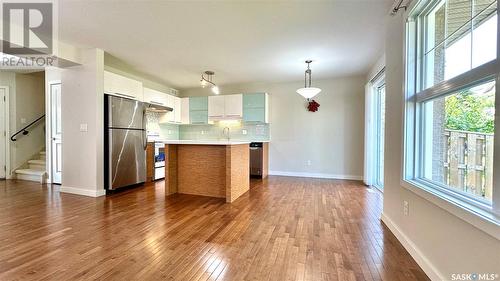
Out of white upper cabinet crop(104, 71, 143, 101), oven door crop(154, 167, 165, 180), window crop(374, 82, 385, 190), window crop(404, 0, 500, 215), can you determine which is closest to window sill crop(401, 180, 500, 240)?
window crop(404, 0, 500, 215)

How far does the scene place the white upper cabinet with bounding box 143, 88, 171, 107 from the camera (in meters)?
5.04

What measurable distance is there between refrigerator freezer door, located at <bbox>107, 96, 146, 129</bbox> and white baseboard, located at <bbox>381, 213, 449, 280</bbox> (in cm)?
441

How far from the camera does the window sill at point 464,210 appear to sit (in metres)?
1.10

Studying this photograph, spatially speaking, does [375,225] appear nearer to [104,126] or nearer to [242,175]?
[242,175]

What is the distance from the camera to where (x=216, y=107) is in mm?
6023

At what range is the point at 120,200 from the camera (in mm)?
3521

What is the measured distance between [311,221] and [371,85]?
3.40 m

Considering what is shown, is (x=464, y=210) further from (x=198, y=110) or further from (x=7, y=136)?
(x=7, y=136)

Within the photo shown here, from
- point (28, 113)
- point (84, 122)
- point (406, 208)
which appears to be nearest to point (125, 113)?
point (84, 122)

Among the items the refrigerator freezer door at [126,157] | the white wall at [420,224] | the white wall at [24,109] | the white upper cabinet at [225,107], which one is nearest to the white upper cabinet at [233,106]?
the white upper cabinet at [225,107]

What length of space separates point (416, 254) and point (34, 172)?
22.6 feet

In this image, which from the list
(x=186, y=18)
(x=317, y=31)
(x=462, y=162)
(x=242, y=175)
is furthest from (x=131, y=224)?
(x=317, y=31)

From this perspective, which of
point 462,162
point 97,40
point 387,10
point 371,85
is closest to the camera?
point 462,162

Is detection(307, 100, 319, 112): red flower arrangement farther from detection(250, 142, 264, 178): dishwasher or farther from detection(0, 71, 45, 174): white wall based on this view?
detection(0, 71, 45, 174): white wall
